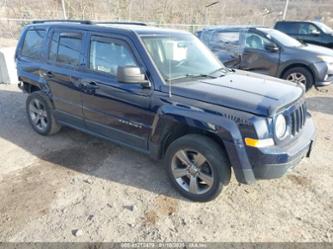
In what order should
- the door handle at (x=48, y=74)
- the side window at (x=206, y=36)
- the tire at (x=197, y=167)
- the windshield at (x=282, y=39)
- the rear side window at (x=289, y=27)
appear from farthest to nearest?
1. the rear side window at (x=289, y=27)
2. the side window at (x=206, y=36)
3. the windshield at (x=282, y=39)
4. the door handle at (x=48, y=74)
5. the tire at (x=197, y=167)

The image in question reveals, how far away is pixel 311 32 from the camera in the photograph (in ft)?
37.5

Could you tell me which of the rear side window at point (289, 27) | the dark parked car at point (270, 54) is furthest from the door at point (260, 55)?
the rear side window at point (289, 27)

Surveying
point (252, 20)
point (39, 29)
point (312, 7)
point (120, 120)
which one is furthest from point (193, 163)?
point (312, 7)

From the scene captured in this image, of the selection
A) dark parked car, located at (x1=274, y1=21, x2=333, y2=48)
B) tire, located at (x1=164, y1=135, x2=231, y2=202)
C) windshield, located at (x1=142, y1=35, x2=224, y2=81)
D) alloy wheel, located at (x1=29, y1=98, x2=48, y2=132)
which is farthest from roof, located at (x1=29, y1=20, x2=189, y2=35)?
dark parked car, located at (x1=274, y1=21, x2=333, y2=48)

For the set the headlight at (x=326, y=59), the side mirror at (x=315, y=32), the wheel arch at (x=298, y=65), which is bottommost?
the wheel arch at (x=298, y=65)

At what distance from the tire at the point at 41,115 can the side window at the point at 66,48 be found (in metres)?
0.77

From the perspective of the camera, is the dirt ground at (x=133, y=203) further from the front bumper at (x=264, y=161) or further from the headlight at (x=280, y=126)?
the headlight at (x=280, y=126)

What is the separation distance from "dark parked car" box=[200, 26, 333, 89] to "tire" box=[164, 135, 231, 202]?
3.98 meters

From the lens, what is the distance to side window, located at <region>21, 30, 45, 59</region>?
176 inches

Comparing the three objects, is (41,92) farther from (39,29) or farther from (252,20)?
(252,20)

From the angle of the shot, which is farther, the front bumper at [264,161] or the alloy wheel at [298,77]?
the alloy wheel at [298,77]

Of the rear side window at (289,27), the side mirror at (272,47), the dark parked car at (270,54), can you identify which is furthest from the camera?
the rear side window at (289,27)

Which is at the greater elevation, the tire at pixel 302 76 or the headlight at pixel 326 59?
the headlight at pixel 326 59

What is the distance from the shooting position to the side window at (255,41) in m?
7.33
